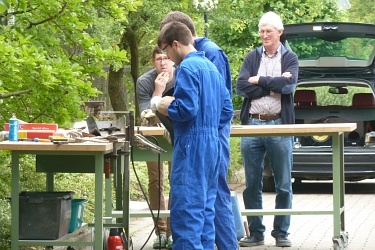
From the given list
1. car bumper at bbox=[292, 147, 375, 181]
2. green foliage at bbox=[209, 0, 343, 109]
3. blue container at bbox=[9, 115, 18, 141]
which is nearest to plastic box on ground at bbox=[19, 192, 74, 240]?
blue container at bbox=[9, 115, 18, 141]

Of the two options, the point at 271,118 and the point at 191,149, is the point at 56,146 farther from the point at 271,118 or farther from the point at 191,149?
the point at 271,118

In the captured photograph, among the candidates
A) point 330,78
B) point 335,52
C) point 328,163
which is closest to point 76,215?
point 328,163

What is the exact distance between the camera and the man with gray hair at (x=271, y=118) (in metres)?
10.8

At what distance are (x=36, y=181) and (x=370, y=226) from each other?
3.79 m

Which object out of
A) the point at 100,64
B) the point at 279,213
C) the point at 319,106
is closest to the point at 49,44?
the point at 100,64

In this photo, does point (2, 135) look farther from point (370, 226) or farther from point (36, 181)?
point (370, 226)

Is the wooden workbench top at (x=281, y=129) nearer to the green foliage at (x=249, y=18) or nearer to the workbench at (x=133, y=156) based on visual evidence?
the workbench at (x=133, y=156)

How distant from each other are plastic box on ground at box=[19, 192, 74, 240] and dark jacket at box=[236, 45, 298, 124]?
302cm

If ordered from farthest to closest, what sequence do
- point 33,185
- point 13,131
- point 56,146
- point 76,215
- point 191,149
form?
1. point 33,185
2. point 76,215
3. point 13,131
4. point 56,146
5. point 191,149

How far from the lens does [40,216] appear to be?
8516mm

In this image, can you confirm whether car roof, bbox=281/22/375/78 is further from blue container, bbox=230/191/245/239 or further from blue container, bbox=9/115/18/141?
blue container, bbox=9/115/18/141

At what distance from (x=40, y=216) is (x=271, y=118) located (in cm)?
319

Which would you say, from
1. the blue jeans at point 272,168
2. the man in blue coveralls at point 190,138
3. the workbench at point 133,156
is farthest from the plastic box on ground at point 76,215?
the blue jeans at point 272,168

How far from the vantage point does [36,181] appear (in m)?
12.0
